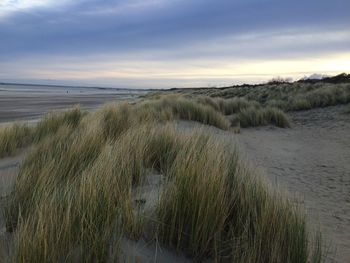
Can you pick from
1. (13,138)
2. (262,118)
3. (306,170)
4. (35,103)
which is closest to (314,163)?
(306,170)

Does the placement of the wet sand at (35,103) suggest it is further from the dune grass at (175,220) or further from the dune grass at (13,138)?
the dune grass at (175,220)

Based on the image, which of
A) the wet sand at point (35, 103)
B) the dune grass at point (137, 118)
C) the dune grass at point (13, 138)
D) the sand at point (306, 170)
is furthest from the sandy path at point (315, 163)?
the wet sand at point (35, 103)

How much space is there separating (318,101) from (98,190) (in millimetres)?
16560

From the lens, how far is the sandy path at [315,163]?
3.76m

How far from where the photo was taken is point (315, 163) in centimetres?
707

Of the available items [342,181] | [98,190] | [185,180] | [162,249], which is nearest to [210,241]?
[162,249]

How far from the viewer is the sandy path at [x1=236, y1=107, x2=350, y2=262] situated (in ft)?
12.3

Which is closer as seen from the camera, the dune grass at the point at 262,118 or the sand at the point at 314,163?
the sand at the point at 314,163

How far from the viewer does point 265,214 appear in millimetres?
2275

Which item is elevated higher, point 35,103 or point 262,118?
point 262,118

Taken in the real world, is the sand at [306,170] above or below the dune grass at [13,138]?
below

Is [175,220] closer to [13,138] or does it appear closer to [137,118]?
[13,138]

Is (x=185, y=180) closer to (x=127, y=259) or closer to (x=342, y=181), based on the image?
(x=127, y=259)

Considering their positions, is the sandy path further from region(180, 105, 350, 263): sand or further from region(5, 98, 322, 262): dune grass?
region(5, 98, 322, 262): dune grass
